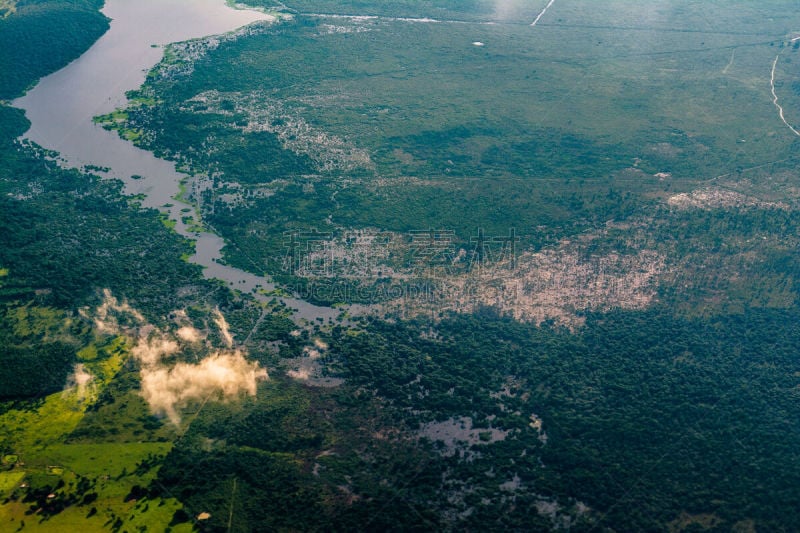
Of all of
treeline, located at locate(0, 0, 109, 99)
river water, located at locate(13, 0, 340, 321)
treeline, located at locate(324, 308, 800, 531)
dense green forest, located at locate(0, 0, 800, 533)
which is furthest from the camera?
treeline, located at locate(0, 0, 109, 99)

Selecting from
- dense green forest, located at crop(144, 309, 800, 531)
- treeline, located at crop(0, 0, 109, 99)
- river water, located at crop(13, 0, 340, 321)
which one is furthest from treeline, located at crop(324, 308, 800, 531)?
treeline, located at crop(0, 0, 109, 99)

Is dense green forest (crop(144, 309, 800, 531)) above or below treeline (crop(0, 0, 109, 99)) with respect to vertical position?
below

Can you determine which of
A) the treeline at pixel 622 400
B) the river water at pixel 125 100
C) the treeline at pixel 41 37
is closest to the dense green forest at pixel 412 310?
the treeline at pixel 622 400

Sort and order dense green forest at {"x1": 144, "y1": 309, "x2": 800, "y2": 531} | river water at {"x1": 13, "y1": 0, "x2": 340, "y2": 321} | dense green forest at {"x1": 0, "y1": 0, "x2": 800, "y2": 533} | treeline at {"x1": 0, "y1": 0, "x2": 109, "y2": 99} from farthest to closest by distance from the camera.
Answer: treeline at {"x1": 0, "y1": 0, "x2": 109, "y2": 99} → river water at {"x1": 13, "y1": 0, "x2": 340, "y2": 321} → dense green forest at {"x1": 0, "y1": 0, "x2": 800, "y2": 533} → dense green forest at {"x1": 144, "y1": 309, "x2": 800, "y2": 531}

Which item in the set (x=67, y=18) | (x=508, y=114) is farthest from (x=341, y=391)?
(x=67, y=18)

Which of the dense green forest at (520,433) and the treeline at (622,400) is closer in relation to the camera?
the dense green forest at (520,433)

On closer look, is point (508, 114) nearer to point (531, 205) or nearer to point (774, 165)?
point (531, 205)

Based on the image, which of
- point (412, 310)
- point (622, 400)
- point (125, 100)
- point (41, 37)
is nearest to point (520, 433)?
point (622, 400)

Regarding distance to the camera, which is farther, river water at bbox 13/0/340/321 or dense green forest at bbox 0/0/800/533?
river water at bbox 13/0/340/321

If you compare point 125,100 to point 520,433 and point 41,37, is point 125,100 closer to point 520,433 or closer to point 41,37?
point 41,37

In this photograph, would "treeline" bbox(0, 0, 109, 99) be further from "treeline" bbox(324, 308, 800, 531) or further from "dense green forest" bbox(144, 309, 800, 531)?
"dense green forest" bbox(144, 309, 800, 531)

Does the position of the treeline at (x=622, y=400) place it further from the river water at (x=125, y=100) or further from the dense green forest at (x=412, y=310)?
the river water at (x=125, y=100)
